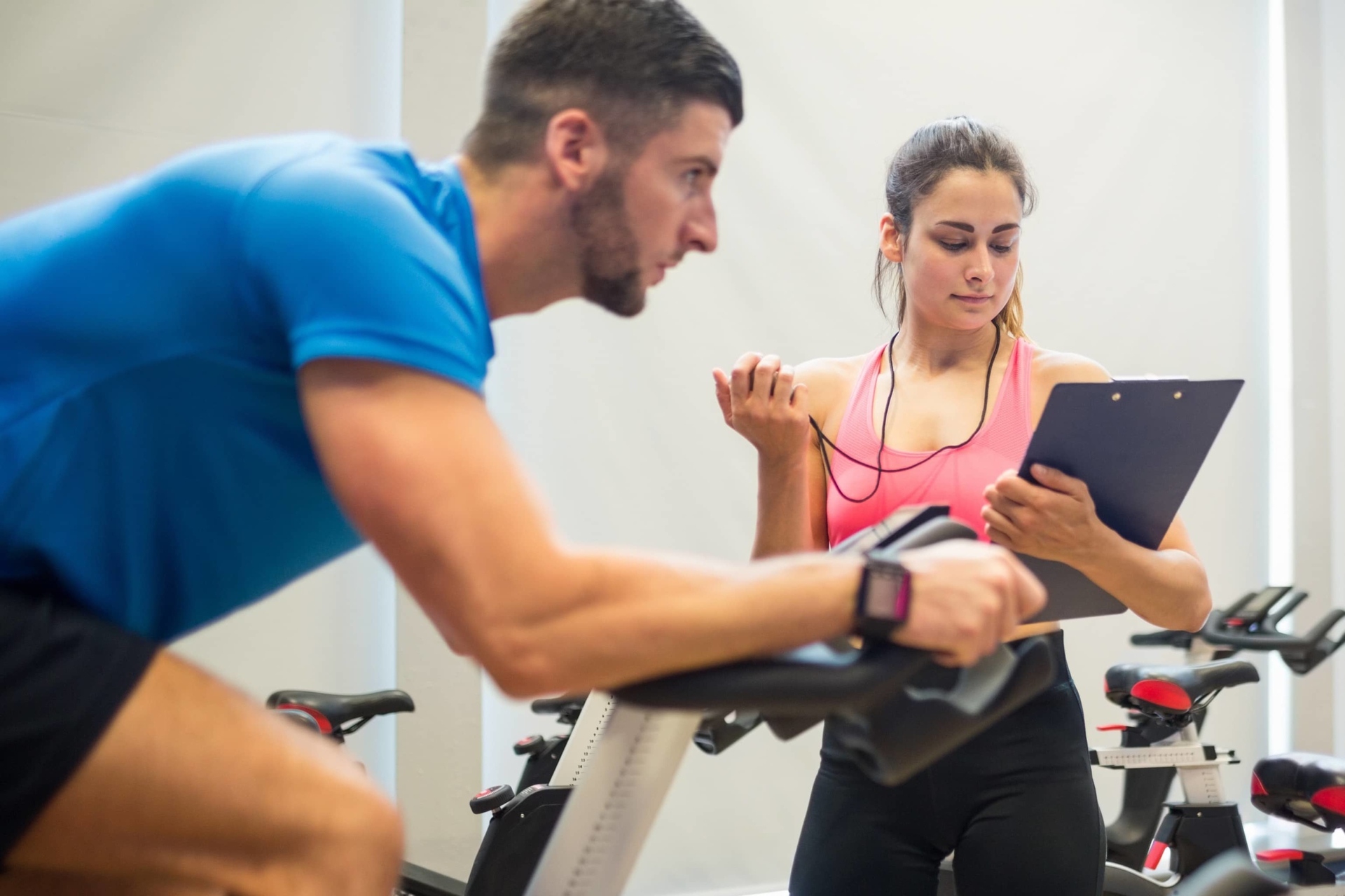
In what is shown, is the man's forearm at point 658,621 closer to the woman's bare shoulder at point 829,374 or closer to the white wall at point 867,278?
the woman's bare shoulder at point 829,374

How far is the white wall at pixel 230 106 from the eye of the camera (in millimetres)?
2758

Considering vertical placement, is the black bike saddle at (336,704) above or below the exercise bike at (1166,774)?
above

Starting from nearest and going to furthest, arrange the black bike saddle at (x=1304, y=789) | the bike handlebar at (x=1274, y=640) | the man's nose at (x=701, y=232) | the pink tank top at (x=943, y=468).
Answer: the man's nose at (x=701, y=232) → the pink tank top at (x=943, y=468) → the black bike saddle at (x=1304, y=789) → the bike handlebar at (x=1274, y=640)

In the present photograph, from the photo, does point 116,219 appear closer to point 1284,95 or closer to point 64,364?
point 64,364

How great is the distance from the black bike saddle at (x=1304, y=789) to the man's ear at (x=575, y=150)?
242 centimetres

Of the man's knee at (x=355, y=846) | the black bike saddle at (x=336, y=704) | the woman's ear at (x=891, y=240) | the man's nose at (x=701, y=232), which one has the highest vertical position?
the man's nose at (x=701, y=232)

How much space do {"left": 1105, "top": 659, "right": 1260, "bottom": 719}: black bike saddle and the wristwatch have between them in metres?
2.28

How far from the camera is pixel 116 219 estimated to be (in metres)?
0.85

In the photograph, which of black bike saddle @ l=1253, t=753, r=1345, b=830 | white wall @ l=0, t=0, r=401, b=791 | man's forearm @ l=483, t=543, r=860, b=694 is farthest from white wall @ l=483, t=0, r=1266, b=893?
man's forearm @ l=483, t=543, r=860, b=694

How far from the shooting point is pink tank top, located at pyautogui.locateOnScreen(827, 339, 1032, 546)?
1.55 metres

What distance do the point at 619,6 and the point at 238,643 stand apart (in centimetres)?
236

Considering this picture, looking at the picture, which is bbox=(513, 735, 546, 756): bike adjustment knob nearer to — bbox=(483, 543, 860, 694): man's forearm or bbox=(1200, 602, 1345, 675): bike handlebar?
bbox=(483, 543, 860, 694): man's forearm

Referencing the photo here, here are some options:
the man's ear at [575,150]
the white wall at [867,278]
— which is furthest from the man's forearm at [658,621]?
the white wall at [867,278]

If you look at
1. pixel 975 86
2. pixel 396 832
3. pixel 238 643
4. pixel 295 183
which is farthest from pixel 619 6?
pixel 975 86
